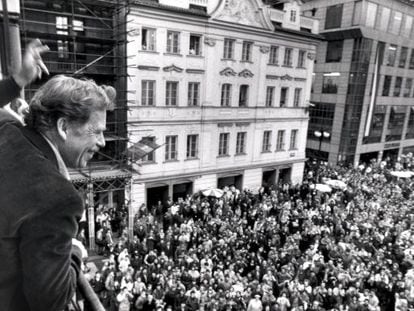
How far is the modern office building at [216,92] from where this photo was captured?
2095 cm

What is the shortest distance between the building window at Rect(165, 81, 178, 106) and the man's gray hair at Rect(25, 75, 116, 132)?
20.9 meters

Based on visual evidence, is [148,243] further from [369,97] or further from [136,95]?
[369,97]

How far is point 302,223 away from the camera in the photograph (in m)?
18.9

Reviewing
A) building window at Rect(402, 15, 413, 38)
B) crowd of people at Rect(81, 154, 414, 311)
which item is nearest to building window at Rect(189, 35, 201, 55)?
crowd of people at Rect(81, 154, 414, 311)

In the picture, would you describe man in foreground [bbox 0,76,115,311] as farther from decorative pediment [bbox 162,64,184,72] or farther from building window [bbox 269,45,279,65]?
building window [bbox 269,45,279,65]

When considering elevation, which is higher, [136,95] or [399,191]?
[136,95]

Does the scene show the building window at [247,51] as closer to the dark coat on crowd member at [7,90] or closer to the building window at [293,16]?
the building window at [293,16]

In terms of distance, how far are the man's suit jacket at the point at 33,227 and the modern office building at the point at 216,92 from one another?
19.2 m

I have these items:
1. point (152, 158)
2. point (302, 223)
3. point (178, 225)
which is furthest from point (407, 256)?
point (152, 158)

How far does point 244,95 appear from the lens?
2612 cm

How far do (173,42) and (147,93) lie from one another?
383cm

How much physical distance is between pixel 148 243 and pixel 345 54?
31310 millimetres

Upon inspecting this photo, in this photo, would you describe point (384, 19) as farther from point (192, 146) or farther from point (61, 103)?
point (61, 103)

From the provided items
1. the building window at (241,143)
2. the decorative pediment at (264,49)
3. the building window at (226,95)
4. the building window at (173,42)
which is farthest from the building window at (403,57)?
the building window at (173,42)
